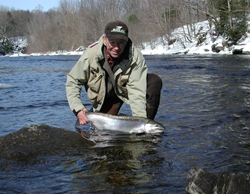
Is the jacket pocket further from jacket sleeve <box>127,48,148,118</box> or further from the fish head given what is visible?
the fish head

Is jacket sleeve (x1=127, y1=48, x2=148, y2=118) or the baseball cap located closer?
the baseball cap

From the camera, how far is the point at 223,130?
4562 millimetres

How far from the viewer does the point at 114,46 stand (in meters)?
Result: 3.83

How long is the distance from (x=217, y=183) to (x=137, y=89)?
191cm

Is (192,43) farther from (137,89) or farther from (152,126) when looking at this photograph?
(152,126)

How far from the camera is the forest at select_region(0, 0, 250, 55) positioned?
3472 centimetres

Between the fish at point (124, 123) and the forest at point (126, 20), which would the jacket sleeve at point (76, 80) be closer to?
the fish at point (124, 123)

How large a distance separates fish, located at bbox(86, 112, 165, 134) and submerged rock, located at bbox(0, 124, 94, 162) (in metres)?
0.27

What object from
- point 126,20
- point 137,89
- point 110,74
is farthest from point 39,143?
point 126,20

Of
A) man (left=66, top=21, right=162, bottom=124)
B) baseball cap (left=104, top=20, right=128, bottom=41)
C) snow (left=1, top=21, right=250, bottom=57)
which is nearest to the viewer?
baseball cap (left=104, top=20, right=128, bottom=41)

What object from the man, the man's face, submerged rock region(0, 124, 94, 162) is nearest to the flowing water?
submerged rock region(0, 124, 94, 162)

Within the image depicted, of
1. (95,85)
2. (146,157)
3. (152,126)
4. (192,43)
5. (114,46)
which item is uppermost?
(192,43)

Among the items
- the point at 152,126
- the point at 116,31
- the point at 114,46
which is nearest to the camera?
the point at 116,31

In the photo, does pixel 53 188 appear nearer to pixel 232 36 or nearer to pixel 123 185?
pixel 123 185
